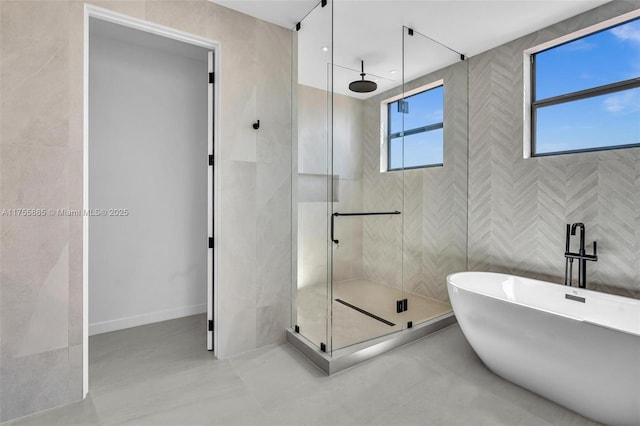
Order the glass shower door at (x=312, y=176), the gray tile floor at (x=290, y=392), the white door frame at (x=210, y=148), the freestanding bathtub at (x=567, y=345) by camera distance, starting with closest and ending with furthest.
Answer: the freestanding bathtub at (x=567, y=345) < the gray tile floor at (x=290, y=392) < the white door frame at (x=210, y=148) < the glass shower door at (x=312, y=176)

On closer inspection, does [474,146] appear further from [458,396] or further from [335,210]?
[458,396]

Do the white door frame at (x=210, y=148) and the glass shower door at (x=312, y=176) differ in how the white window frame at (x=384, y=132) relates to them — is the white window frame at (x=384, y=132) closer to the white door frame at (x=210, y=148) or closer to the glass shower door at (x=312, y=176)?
the glass shower door at (x=312, y=176)

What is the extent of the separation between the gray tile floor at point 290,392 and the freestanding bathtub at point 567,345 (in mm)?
144

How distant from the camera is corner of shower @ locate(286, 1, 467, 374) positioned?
2.43 m

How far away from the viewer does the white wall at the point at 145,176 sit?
2863 mm

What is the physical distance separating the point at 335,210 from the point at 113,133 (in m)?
2.32

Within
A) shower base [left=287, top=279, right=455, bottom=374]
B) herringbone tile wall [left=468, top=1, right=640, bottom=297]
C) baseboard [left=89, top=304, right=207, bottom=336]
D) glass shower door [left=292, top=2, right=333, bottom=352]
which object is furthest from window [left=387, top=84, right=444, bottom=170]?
baseboard [left=89, top=304, right=207, bottom=336]

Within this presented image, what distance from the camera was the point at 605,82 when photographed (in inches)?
95.9

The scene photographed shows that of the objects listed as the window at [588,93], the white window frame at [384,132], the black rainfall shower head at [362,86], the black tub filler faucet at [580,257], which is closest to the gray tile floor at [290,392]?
the black tub filler faucet at [580,257]

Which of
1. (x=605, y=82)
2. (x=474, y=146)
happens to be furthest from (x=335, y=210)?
(x=605, y=82)

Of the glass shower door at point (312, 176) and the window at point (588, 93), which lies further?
the glass shower door at point (312, 176)

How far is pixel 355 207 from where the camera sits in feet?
8.27

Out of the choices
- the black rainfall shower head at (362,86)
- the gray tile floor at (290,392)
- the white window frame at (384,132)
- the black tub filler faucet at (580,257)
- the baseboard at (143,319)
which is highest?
the black rainfall shower head at (362,86)

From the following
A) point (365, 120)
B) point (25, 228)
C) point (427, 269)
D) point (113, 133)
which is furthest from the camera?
point (427, 269)
